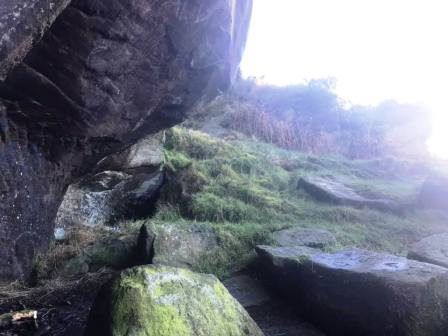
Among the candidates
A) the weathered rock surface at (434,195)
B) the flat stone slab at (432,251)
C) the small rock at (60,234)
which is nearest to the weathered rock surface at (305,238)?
the flat stone slab at (432,251)

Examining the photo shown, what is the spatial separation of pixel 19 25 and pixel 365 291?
3.82m

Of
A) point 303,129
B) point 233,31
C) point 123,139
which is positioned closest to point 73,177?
point 123,139

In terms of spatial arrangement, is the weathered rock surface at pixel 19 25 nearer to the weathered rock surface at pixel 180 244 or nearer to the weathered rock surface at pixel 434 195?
the weathered rock surface at pixel 180 244

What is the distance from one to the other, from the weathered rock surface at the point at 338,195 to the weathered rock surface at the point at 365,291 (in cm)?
397

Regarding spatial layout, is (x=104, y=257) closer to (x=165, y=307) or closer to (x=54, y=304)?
(x=54, y=304)

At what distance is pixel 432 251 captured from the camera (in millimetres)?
6055

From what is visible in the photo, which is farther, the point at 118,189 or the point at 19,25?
the point at 118,189

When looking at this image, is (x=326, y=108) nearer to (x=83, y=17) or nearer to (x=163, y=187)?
(x=163, y=187)

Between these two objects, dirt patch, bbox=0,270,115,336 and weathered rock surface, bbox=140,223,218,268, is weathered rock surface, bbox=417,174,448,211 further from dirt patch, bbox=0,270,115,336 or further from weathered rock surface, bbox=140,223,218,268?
dirt patch, bbox=0,270,115,336

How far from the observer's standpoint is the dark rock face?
14.9 feet

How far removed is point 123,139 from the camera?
596 centimetres

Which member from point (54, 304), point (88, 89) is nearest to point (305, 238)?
point (54, 304)

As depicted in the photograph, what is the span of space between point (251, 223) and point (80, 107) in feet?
12.3

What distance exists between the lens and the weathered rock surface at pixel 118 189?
7410mm
